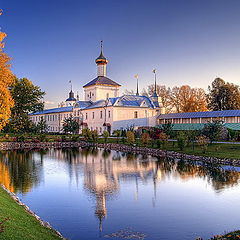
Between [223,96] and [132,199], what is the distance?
4190 centimetres

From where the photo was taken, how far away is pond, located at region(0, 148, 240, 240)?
9555 millimetres

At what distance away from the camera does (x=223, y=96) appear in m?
51.1

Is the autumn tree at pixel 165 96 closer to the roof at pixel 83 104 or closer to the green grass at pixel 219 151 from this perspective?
the roof at pixel 83 104

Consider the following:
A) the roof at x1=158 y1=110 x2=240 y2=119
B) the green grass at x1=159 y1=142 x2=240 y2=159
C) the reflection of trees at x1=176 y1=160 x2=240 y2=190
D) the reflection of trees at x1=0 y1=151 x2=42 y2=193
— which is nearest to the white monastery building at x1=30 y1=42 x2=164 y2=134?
the roof at x1=158 y1=110 x2=240 y2=119

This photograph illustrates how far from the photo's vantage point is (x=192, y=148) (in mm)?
30156

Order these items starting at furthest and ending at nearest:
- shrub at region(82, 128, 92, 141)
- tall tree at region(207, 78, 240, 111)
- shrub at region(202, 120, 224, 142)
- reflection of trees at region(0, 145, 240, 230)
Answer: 1. tall tree at region(207, 78, 240, 111)
2. shrub at region(82, 128, 92, 141)
3. shrub at region(202, 120, 224, 142)
4. reflection of trees at region(0, 145, 240, 230)

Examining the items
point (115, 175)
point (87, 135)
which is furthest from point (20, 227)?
point (87, 135)

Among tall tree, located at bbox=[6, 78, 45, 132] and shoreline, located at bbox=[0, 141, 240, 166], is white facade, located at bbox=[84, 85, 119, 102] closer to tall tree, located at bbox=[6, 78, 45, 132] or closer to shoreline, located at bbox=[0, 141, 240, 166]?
tall tree, located at bbox=[6, 78, 45, 132]

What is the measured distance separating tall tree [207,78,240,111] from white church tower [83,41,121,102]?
18.2 metres

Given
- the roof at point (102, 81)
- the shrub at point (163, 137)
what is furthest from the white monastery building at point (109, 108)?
the shrub at point (163, 137)

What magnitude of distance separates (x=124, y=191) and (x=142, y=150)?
20100 mm

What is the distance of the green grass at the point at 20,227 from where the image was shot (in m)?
6.84

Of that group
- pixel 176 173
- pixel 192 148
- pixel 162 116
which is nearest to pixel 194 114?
pixel 162 116

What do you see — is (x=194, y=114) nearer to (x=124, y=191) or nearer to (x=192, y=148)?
(x=192, y=148)
